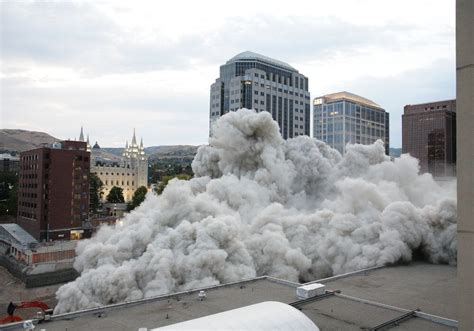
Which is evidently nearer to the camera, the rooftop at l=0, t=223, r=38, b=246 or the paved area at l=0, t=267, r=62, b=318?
the paved area at l=0, t=267, r=62, b=318

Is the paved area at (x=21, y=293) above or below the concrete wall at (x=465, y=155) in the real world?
below

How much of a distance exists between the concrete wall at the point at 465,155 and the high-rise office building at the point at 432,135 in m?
83.5

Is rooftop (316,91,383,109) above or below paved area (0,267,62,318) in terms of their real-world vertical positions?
above

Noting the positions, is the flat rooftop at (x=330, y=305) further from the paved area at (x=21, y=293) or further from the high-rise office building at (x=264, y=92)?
the high-rise office building at (x=264, y=92)

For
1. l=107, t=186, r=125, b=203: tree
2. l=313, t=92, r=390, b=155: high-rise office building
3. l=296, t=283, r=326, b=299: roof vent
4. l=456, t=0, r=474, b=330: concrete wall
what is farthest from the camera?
l=313, t=92, r=390, b=155: high-rise office building

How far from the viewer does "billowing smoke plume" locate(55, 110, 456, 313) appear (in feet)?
100

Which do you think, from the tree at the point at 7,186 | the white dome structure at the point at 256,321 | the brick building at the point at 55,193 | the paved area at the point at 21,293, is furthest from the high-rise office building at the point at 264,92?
the white dome structure at the point at 256,321

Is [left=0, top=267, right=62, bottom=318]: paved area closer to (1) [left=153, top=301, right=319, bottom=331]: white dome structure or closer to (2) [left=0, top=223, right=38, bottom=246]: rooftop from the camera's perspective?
(2) [left=0, top=223, right=38, bottom=246]: rooftop

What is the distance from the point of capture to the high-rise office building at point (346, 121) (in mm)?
131750

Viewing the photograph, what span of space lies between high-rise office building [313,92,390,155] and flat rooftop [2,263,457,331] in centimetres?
10466

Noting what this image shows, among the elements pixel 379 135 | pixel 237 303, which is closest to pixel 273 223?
pixel 237 303

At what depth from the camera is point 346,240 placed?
35.8 m

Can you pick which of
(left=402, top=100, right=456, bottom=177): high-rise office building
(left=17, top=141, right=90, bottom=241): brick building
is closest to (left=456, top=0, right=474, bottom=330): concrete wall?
(left=17, top=141, right=90, bottom=241): brick building

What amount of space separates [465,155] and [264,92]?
11256 cm
